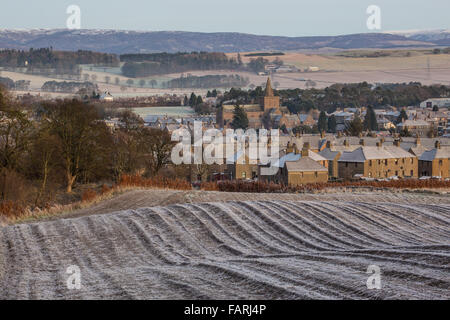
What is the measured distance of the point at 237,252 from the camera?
49.0 feet

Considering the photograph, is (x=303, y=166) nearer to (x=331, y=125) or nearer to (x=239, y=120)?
(x=331, y=125)

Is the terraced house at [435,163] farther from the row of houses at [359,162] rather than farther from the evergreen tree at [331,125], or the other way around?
the evergreen tree at [331,125]

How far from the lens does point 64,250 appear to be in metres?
15.5

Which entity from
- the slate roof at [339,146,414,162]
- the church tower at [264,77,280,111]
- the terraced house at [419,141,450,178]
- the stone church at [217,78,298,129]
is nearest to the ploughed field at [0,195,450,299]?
the slate roof at [339,146,414,162]

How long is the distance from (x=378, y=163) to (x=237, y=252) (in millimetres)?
50888

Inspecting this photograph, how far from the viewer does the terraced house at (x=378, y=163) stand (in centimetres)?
6266

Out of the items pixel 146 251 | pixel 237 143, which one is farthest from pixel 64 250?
pixel 237 143

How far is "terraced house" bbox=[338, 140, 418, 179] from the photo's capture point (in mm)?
62656

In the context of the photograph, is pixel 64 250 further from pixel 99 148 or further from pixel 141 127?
pixel 141 127

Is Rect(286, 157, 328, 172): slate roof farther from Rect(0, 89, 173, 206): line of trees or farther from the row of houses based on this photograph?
Rect(0, 89, 173, 206): line of trees

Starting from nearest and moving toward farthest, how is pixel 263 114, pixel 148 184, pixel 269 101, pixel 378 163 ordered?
pixel 148 184, pixel 378 163, pixel 263 114, pixel 269 101

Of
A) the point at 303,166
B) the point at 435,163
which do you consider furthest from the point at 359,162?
the point at 303,166
